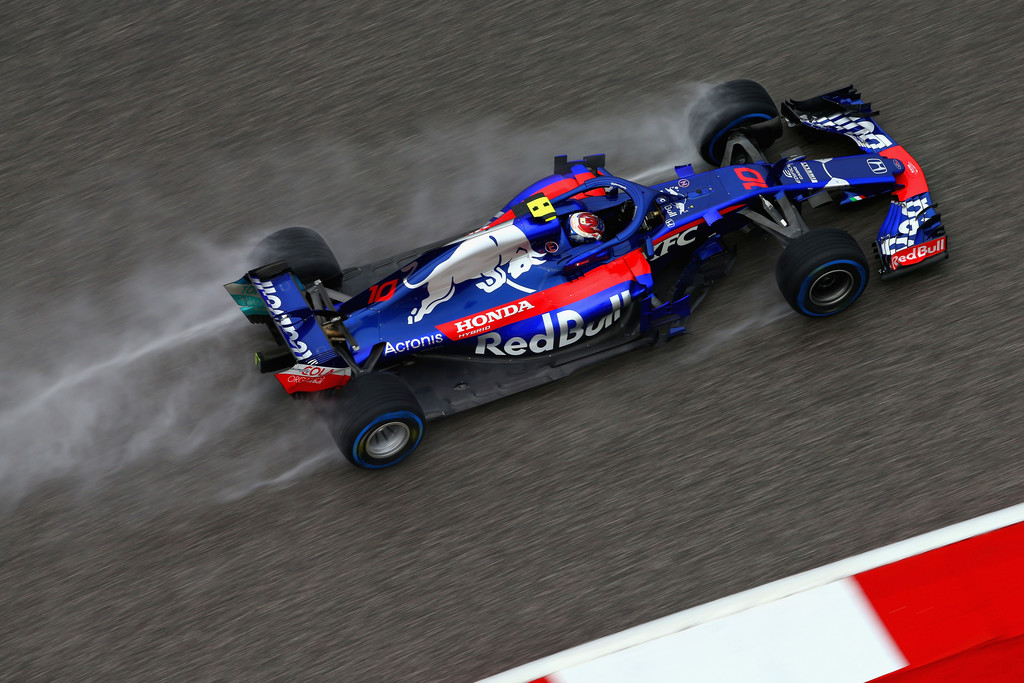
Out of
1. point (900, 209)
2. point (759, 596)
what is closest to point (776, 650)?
point (759, 596)

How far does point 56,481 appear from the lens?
5.39 metres

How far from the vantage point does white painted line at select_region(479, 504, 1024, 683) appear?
4352 millimetres

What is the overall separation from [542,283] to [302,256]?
148 cm

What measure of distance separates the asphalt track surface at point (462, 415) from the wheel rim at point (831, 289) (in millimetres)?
211

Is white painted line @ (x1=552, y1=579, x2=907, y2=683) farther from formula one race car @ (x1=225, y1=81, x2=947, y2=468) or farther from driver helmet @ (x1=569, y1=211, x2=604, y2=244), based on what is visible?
driver helmet @ (x1=569, y1=211, x2=604, y2=244)

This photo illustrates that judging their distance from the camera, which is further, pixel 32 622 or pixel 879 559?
pixel 32 622

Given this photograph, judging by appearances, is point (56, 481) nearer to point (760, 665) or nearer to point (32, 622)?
point (32, 622)

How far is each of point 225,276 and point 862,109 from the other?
4529 mm

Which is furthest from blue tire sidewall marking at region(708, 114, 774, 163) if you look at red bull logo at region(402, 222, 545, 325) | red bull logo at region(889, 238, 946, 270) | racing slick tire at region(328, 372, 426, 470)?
racing slick tire at region(328, 372, 426, 470)

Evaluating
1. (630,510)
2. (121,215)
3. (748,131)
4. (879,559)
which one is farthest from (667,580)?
(121,215)

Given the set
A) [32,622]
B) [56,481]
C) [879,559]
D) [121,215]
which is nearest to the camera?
[879,559]

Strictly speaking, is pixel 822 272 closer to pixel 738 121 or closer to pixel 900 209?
pixel 900 209

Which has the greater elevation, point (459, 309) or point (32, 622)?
point (459, 309)

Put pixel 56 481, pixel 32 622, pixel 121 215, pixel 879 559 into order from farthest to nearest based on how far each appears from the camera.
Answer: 1. pixel 121 215
2. pixel 56 481
3. pixel 32 622
4. pixel 879 559
